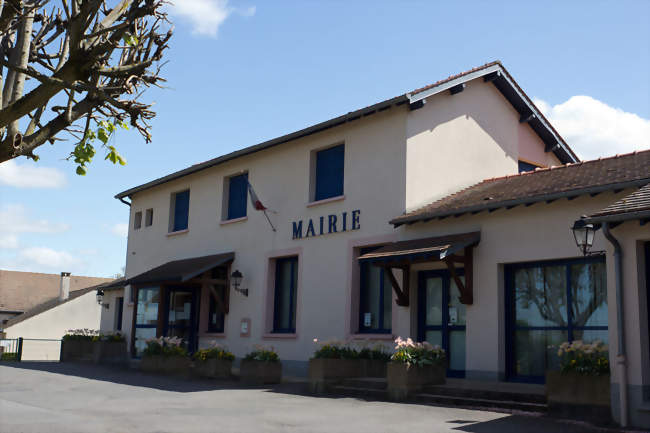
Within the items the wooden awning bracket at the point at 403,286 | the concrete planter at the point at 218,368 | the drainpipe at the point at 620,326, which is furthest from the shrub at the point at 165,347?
the drainpipe at the point at 620,326

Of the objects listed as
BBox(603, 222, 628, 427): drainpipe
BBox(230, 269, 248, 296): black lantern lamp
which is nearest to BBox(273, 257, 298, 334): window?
BBox(230, 269, 248, 296): black lantern lamp

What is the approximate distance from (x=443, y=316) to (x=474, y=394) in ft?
10.5

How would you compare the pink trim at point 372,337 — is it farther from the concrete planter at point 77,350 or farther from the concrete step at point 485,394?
the concrete planter at point 77,350

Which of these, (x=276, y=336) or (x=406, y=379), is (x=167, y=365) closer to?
(x=276, y=336)

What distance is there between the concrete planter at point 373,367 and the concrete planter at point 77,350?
1270cm

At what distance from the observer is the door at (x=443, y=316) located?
14422 millimetres

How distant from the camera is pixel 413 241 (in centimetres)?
1466

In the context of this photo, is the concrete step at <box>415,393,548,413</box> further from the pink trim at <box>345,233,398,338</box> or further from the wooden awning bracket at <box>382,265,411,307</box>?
the pink trim at <box>345,233,398,338</box>

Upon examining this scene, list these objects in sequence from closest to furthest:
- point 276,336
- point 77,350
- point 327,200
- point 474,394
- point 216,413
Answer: point 216,413, point 474,394, point 327,200, point 276,336, point 77,350

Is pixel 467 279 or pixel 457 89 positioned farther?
pixel 457 89

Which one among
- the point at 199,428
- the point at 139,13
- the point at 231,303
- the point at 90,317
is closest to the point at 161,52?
the point at 139,13

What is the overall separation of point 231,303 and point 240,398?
297 inches

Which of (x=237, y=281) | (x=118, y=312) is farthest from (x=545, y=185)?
(x=118, y=312)

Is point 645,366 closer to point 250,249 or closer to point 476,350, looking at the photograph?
point 476,350
